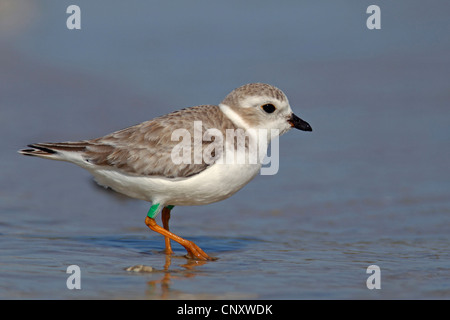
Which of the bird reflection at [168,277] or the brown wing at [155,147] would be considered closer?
the bird reflection at [168,277]

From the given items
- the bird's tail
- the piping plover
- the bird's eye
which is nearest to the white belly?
the piping plover

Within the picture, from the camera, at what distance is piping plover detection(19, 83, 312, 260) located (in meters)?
7.49

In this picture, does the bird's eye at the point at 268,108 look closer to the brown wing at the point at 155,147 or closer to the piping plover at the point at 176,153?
the piping plover at the point at 176,153

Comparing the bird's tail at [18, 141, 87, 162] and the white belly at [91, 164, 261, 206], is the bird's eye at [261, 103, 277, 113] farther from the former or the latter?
the bird's tail at [18, 141, 87, 162]

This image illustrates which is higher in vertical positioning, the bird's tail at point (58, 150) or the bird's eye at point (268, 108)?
the bird's eye at point (268, 108)

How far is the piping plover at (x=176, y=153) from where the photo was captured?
7.49 metres

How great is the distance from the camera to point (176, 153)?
24.9 feet

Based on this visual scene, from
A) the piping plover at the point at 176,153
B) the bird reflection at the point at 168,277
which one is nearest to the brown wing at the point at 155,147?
the piping plover at the point at 176,153

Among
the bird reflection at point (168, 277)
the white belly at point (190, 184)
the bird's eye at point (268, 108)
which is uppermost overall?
the bird's eye at point (268, 108)

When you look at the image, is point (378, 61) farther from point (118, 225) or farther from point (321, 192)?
point (118, 225)

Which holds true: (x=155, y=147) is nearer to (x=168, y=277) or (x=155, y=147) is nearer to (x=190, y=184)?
(x=190, y=184)

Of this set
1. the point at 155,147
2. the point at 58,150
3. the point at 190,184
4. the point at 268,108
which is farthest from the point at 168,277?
the point at 268,108

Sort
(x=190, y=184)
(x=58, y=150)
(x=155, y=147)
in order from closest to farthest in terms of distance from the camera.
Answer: (x=190, y=184), (x=155, y=147), (x=58, y=150)
